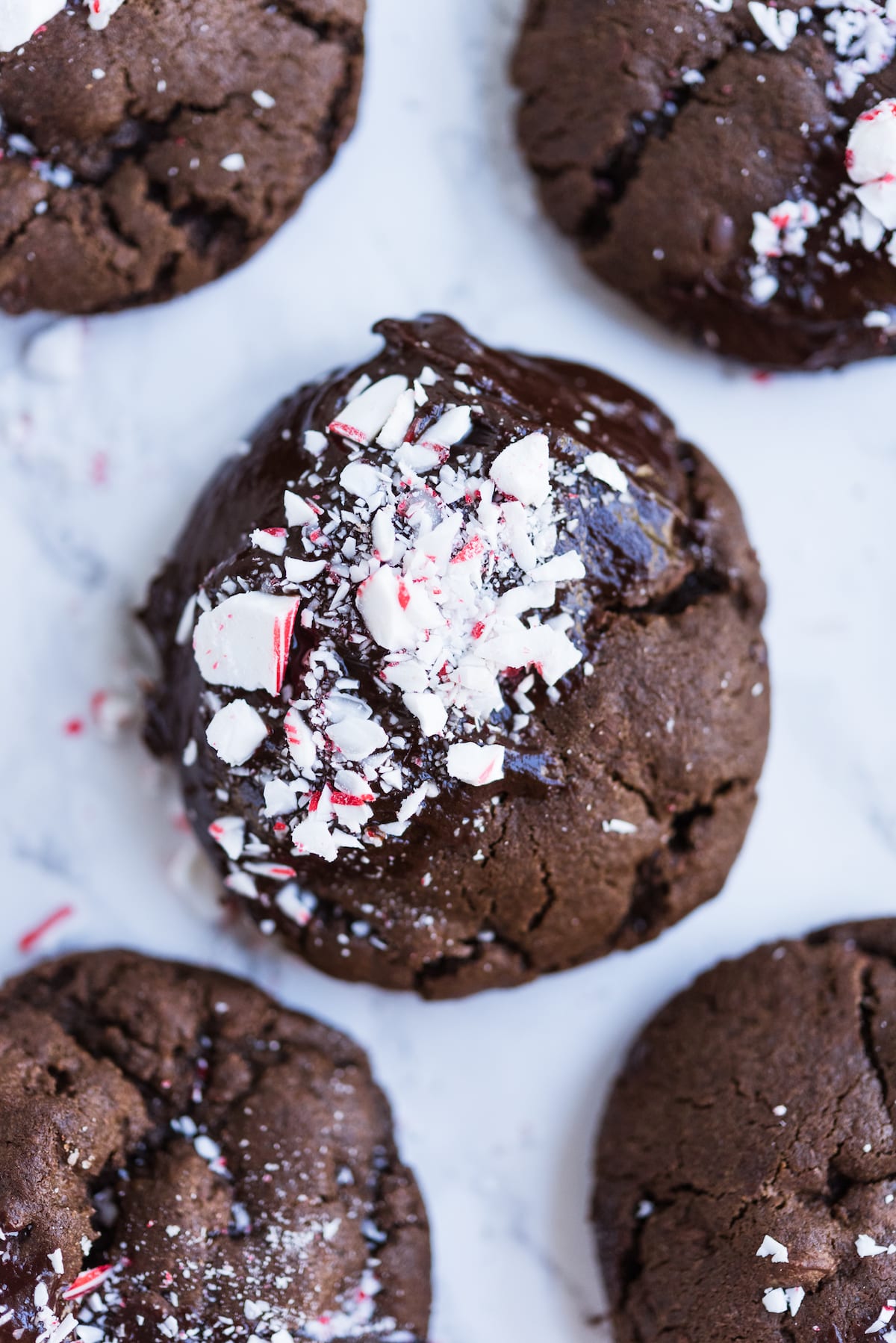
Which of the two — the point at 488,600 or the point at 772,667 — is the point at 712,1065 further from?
the point at 488,600

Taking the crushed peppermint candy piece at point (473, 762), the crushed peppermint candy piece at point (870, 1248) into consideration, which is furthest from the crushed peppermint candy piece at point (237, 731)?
the crushed peppermint candy piece at point (870, 1248)

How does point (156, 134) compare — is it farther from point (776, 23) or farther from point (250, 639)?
point (776, 23)

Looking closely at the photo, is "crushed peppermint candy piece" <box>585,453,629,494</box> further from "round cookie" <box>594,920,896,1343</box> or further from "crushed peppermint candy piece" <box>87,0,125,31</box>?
"crushed peppermint candy piece" <box>87,0,125,31</box>

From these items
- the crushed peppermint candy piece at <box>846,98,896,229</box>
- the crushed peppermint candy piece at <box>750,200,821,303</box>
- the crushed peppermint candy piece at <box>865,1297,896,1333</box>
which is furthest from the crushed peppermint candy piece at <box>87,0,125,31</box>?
the crushed peppermint candy piece at <box>865,1297,896,1333</box>

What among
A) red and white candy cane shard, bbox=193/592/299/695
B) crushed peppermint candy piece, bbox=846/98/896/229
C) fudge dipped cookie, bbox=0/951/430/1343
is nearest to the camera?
red and white candy cane shard, bbox=193/592/299/695

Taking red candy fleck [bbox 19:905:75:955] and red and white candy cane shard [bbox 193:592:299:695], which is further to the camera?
red candy fleck [bbox 19:905:75:955]
